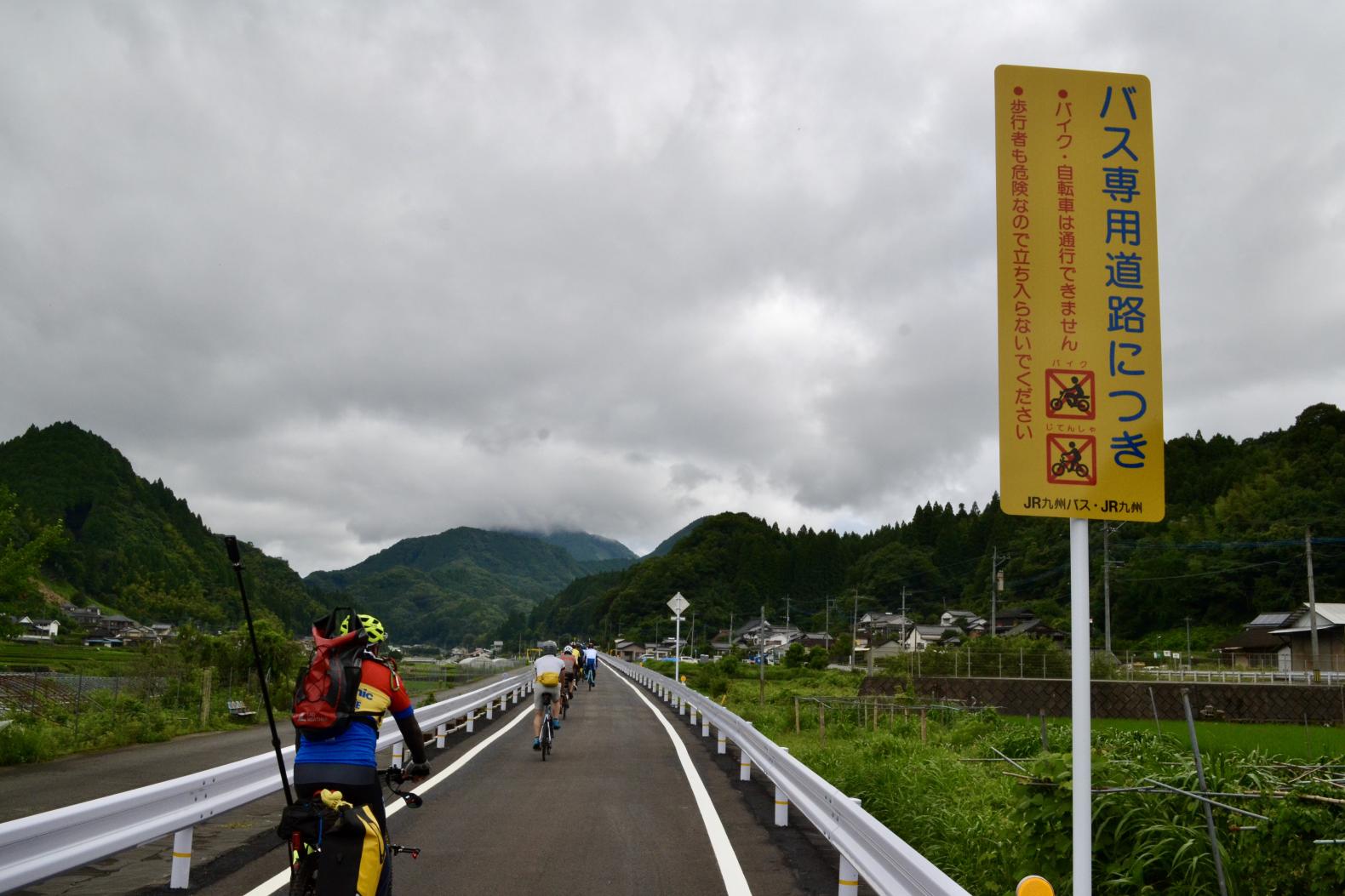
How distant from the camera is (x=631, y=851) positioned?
848cm

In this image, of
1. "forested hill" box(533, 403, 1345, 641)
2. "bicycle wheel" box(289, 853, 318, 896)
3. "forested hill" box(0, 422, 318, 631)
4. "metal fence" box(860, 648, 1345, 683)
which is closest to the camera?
"bicycle wheel" box(289, 853, 318, 896)

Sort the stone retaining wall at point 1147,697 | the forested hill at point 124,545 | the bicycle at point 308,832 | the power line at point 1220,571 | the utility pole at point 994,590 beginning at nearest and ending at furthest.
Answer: the bicycle at point 308,832
the stone retaining wall at point 1147,697
the utility pole at point 994,590
the power line at point 1220,571
the forested hill at point 124,545

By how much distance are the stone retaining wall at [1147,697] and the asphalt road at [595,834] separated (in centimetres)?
2944

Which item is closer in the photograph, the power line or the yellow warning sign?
the yellow warning sign

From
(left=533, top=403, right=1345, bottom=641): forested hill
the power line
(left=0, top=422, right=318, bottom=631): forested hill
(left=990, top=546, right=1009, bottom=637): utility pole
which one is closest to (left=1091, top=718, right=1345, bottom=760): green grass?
(left=990, top=546, right=1009, bottom=637): utility pole

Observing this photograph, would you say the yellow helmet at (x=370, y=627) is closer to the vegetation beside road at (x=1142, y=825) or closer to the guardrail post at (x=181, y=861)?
the guardrail post at (x=181, y=861)

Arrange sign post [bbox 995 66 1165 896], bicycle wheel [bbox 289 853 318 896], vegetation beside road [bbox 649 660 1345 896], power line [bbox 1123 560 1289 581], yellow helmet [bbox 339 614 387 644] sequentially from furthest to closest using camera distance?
power line [bbox 1123 560 1289 581]
vegetation beside road [bbox 649 660 1345 896]
yellow helmet [bbox 339 614 387 644]
bicycle wheel [bbox 289 853 318 896]
sign post [bbox 995 66 1165 896]

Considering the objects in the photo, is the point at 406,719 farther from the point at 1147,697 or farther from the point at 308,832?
the point at 1147,697

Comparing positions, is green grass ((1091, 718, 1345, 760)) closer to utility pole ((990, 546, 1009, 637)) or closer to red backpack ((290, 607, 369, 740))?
utility pole ((990, 546, 1009, 637))

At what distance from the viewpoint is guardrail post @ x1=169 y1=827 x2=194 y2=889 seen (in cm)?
686

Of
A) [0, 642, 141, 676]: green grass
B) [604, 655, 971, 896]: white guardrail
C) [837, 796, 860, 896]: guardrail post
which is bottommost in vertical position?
[0, 642, 141, 676]: green grass

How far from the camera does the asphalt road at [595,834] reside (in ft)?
24.1

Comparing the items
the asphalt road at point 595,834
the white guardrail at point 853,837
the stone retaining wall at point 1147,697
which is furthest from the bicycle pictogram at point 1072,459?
the stone retaining wall at point 1147,697

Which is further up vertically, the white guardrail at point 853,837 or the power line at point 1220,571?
the power line at point 1220,571
